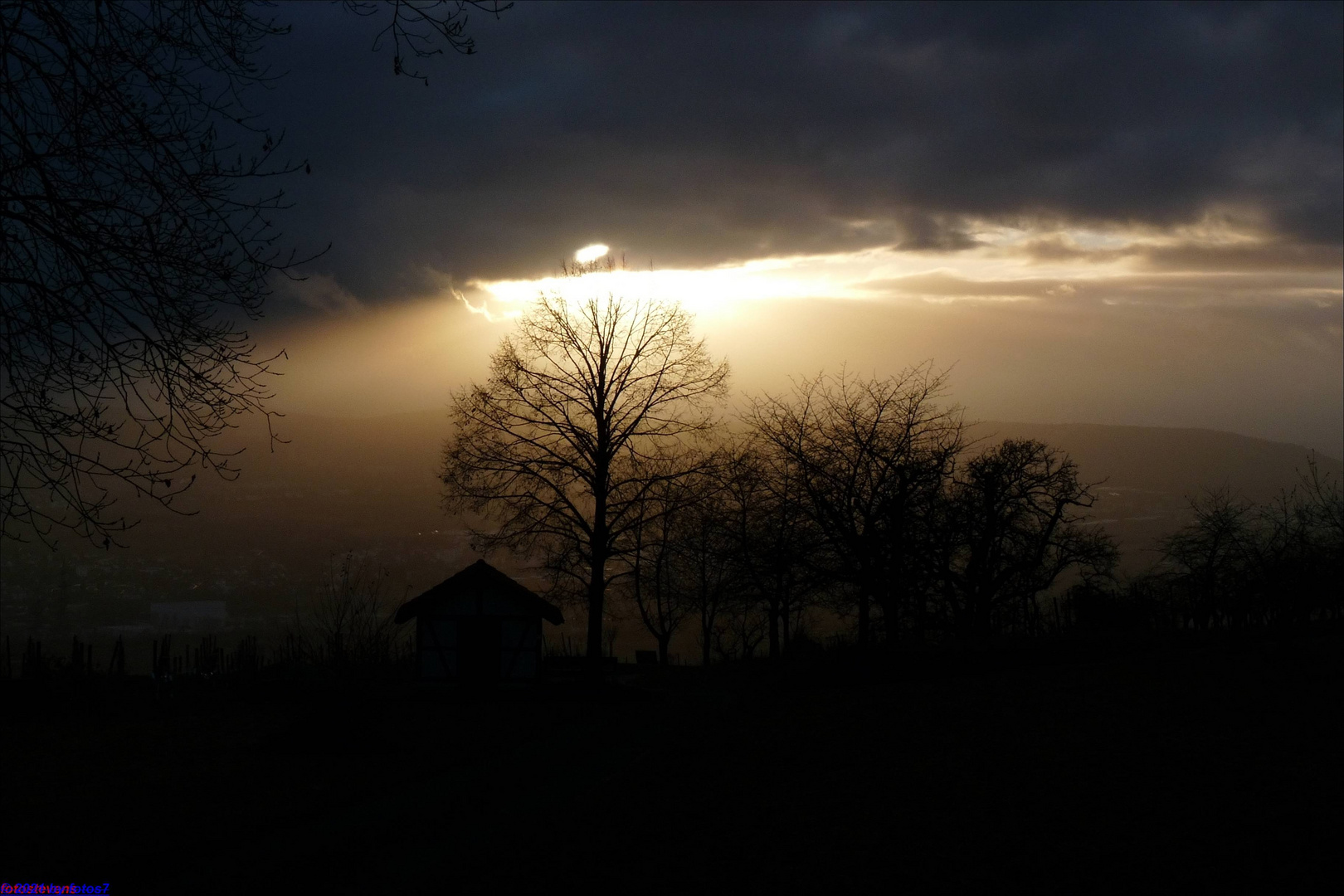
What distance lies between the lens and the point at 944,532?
1268 inches

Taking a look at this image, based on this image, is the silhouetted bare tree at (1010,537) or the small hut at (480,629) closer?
the silhouetted bare tree at (1010,537)

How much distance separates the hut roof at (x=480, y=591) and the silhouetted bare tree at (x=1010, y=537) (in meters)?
13.9

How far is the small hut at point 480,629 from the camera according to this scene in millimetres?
34844

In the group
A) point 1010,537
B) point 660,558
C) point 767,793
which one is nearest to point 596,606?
point 1010,537

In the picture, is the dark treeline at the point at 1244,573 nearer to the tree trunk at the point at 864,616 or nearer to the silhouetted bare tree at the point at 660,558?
the tree trunk at the point at 864,616

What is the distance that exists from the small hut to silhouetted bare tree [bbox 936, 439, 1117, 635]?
1439 centimetres

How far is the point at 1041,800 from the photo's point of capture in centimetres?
994

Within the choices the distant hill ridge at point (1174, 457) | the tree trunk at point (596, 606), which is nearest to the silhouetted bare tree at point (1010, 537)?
the tree trunk at point (596, 606)

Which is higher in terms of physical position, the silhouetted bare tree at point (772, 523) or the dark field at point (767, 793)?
the silhouetted bare tree at point (772, 523)

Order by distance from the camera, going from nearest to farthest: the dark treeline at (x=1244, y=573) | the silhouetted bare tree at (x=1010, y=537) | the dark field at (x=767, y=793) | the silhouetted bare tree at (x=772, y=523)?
the dark field at (x=767, y=793) → the dark treeline at (x=1244, y=573) → the silhouetted bare tree at (x=772, y=523) → the silhouetted bare tree at (x=1010, y=537)

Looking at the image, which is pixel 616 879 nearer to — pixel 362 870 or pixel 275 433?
pixel 362 870

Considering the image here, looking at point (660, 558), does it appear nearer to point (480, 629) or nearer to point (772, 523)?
point (480, 629)

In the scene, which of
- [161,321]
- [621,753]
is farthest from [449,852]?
[621,753]

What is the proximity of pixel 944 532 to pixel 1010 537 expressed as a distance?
13.6 ft
